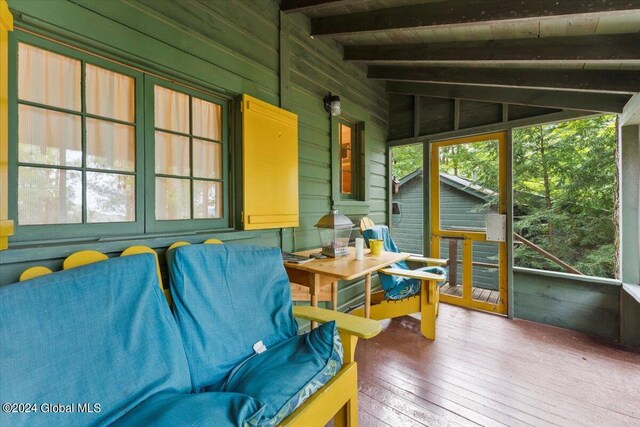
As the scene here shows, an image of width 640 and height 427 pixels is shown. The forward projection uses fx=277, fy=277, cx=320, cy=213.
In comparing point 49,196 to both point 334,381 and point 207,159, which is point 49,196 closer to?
point 207,159

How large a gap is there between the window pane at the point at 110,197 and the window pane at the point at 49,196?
0.05 meters

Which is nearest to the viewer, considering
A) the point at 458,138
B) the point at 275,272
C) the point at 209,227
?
the point at 275,272

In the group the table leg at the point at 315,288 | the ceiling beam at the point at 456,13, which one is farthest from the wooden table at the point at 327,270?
the ceiling beam at the point at 456,13

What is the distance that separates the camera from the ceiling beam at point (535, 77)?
230 centimetres

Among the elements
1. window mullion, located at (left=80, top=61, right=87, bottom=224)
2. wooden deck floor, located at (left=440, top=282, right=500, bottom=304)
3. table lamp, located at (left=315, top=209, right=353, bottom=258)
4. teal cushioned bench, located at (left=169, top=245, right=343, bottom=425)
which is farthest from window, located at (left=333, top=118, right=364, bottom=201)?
window mullion, located at (left=80, top=61, right=87, bottom=224)

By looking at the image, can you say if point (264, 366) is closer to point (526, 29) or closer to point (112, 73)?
Answer: point (112, 73)

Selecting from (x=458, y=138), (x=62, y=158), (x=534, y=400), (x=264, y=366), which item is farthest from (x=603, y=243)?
(x=62, y=158)

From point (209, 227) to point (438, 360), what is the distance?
2.13 metres

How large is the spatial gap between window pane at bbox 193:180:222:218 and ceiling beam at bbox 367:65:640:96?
2642 mm

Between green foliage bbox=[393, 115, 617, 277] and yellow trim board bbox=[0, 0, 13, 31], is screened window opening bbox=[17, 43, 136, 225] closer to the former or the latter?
yellow trim board bbox=[0, 0, 13, 31]

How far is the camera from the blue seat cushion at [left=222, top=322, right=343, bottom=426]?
3.55 ft

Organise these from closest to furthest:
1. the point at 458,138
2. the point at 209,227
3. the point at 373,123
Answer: the point at 209,227 → the point at 458,138 → the point at 373,123

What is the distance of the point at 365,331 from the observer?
135cm

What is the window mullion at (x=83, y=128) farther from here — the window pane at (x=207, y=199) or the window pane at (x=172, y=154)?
the window pane at (x=207, y=199)
